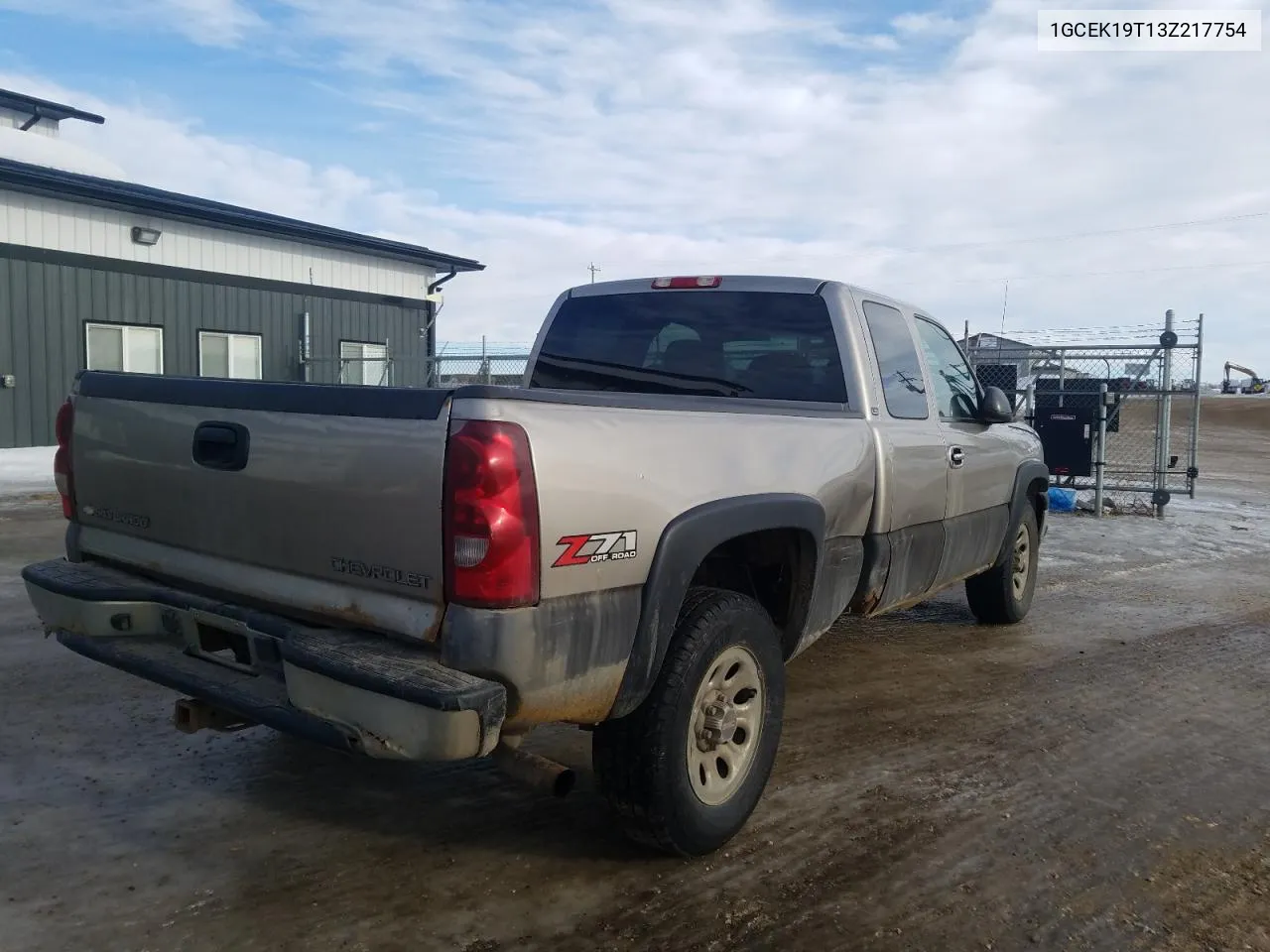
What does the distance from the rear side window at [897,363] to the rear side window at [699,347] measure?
313 mm

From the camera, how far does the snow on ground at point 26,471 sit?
12750mm

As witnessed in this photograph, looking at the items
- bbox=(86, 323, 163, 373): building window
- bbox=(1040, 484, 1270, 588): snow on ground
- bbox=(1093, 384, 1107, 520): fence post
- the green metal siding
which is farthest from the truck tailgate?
bbox=(86, 323, 163, 373): building window

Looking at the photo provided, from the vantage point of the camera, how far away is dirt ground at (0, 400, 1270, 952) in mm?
3012

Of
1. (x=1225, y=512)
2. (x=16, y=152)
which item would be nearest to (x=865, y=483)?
(x=1225, y=512)

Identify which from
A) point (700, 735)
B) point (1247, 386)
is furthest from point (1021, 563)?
point (1247, 386)

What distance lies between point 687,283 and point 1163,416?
404 inches

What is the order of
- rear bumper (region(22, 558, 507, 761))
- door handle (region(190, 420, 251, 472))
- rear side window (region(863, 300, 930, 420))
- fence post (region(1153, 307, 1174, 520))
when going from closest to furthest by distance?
rear bumper (region(22, 558, 507, 761)), door handle (region(190, 420, 251, 472)), rear side window (region(863, 300, 930, 420)), fence post (region(1153, 307, 1174, 520))

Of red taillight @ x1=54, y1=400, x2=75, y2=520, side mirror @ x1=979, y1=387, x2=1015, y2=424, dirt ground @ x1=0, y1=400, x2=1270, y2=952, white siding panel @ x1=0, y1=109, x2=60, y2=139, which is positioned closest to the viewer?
dirt ground @ x1=0, y1=400, x2=1270, y2=952

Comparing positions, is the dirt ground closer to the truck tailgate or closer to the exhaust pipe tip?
the exhaust pipe tip

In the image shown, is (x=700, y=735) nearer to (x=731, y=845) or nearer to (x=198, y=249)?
(x=731, y=845)

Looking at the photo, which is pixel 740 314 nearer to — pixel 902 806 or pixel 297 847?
pixel 902 806

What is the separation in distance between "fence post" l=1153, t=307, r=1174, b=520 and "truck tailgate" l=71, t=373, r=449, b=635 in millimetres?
12122

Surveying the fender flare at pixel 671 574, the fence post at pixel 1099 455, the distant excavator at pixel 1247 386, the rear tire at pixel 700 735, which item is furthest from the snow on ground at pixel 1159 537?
the distant excavator at pixel 1247 386

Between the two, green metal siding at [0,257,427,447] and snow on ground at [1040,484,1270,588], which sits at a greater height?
green metal siding at [0,257,427,447]
